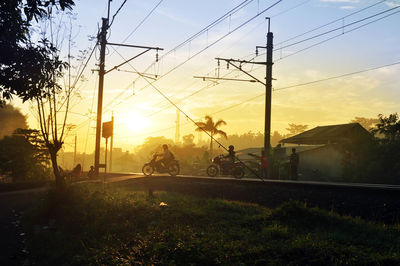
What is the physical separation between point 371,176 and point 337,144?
22.2 ft

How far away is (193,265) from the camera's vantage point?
21.5 ft

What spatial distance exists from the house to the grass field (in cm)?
2400

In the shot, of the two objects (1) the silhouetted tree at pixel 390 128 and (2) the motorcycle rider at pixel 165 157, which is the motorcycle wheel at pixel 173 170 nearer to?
(2) the motorcycle rider at pixel 165 157

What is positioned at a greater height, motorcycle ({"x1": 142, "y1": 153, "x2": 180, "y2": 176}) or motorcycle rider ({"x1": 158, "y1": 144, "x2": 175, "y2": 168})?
motorcycle rider ({"x1": 158, "y1": 144, "x2": 175, "y2": 168})

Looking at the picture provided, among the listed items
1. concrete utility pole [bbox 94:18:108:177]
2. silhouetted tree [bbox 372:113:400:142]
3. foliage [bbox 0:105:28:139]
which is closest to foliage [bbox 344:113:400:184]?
silhouetted tree [bbox 372:113:400:142]

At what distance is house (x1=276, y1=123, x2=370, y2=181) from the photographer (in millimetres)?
35219

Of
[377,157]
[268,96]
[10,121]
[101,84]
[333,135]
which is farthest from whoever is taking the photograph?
[10,121]

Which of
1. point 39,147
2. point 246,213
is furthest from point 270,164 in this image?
point 39,147

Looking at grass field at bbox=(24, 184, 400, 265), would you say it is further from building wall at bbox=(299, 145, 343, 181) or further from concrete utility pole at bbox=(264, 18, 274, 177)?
building wall at bbox=(299, 145, 343, 181)

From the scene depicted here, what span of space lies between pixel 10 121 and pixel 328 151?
241 feet

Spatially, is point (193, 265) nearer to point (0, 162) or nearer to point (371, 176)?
point (371, 176)

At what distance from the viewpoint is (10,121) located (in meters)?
88.1

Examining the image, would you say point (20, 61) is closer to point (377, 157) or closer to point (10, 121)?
point (377, 157)

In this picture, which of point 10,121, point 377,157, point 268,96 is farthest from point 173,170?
point 10,121
